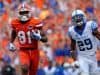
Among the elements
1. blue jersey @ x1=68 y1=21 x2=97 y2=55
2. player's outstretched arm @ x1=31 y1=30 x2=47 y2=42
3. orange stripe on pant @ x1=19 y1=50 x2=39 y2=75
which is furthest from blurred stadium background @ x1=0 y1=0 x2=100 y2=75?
player's outstretched arm @ x1=31 y1=30 x2=47 y2=42

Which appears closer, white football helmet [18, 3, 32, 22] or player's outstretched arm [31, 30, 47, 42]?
player's outstretched arm [31, 30, 47, 42]

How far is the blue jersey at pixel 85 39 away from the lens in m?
6.09

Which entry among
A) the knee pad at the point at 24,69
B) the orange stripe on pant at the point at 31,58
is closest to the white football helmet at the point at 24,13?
the orange stripe on pant at the point at 31,58

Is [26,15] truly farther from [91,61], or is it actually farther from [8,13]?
[8,13]

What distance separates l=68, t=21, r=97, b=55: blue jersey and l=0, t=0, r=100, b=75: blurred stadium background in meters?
2.30

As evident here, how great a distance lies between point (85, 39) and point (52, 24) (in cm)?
367

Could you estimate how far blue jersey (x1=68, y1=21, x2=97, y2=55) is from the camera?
240 inches

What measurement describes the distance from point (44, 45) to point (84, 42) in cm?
320

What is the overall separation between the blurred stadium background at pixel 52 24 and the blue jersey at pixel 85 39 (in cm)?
230

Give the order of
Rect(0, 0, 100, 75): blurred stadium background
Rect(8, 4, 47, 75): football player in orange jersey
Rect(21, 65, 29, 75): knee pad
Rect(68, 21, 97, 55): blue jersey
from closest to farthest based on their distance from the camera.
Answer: Rect(21, 65, 29, 75): knee pad → Rect(8, 4, 47, 75): football player in orange jersey → Rect(68, 21, 97, 55): blue jersey → Rect(0, 0, 100, 75): blurred stadium background

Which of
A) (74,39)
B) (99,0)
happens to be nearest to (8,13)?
(99,0)

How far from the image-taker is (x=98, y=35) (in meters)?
5.94

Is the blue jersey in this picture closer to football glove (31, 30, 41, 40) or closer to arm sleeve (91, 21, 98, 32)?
arm sleeve (91, 21, 98, 32)

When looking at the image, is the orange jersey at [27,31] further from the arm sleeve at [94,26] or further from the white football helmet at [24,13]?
the arm sleeve at [94,26]
